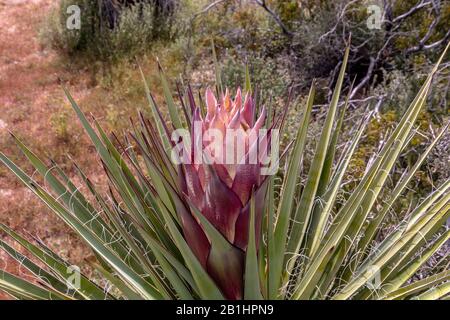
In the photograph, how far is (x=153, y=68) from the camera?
5820 mm

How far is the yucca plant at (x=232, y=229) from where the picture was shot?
1.15 meters

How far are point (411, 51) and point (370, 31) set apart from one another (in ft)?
1.33

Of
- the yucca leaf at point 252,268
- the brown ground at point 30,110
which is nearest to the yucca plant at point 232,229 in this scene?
the yucca leaf at point 252,268

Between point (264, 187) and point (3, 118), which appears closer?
point (264, 187)

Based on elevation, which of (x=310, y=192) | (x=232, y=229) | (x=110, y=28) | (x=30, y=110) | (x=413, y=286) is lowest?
(x=413, y=286)

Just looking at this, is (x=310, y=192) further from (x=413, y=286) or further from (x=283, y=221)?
(x=413, y=286)

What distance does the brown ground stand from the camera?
3.50 m

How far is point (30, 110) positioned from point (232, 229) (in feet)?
15.2

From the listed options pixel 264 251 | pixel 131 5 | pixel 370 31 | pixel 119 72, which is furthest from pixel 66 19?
pixel 264 251

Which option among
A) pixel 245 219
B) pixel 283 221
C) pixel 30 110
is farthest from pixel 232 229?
pixel 30 110

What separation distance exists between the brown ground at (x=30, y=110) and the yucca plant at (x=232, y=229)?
1.56m

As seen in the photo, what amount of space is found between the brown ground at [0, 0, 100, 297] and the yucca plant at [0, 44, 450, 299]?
1.56 metres

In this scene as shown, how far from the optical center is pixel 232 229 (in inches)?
47.8

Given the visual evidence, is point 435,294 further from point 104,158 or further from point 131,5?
point 131,5
